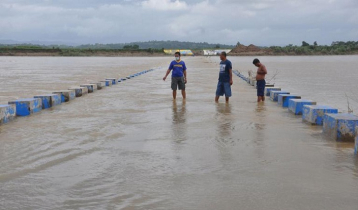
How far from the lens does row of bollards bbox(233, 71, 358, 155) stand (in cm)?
747

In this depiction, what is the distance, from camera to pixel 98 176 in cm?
541

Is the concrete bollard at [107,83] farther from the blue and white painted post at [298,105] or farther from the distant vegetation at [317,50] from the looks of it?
the distant vegetation at [317,50]

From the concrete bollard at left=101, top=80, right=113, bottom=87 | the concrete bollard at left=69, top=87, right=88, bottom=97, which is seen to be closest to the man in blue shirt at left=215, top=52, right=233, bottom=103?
the concrete bollard at left=69, top=87, right=88, bottom=97

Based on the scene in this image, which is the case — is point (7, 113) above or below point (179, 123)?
above

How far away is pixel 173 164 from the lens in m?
5.95

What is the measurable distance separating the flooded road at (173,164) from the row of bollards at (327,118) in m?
0.28

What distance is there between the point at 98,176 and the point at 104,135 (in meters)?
2.68

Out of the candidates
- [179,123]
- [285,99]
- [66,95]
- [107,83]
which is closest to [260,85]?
[285,99]

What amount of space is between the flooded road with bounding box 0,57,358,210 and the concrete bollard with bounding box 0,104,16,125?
245 millimetres

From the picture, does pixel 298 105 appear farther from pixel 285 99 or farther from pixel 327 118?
pixel 327 118

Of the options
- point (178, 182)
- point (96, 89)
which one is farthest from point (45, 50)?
point (178, 182)

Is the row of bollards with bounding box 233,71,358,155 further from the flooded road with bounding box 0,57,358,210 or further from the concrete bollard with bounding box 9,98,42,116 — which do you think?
the concrete bollard with bounding box 9,98,42,116

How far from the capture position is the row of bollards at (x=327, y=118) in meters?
7.47

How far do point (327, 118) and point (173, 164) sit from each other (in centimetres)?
362
